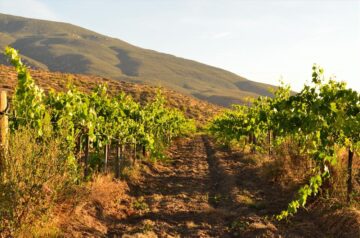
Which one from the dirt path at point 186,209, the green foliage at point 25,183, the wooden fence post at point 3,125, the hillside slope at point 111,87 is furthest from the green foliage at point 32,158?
the hillside slope at point 111,87

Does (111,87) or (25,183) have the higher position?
(111,87)

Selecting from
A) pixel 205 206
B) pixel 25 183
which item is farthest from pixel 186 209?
pixel 25 183

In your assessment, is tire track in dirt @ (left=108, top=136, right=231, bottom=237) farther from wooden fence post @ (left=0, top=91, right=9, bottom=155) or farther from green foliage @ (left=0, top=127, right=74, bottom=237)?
wooden fence post @ (left=0, top=91, right=9, bottom=155)

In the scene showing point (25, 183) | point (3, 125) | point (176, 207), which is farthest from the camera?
point (176, 207)

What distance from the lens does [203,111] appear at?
6662 cm

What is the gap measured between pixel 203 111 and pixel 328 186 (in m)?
57.0

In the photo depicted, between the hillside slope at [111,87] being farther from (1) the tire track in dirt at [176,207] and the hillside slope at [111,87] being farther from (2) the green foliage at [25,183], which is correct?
(2) the green foliage at [25,183]

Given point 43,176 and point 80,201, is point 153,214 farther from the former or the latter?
point 43,176

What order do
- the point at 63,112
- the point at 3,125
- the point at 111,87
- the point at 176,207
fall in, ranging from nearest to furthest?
the point at 3,125 < the point at 63,112 < the point at 176,207 < the point at 111,87

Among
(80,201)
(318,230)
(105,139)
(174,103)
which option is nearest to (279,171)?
(318,230)

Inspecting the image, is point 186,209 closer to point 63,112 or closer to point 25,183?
point 63,112

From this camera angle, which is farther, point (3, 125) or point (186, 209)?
point (186, 209)

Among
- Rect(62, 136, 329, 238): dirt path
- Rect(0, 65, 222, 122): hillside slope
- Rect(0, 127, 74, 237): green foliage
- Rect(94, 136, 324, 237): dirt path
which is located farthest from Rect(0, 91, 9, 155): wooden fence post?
Rect(0, 65, 222, 122): hillside slope

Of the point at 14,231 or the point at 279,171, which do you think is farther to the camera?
the point at 279,171
